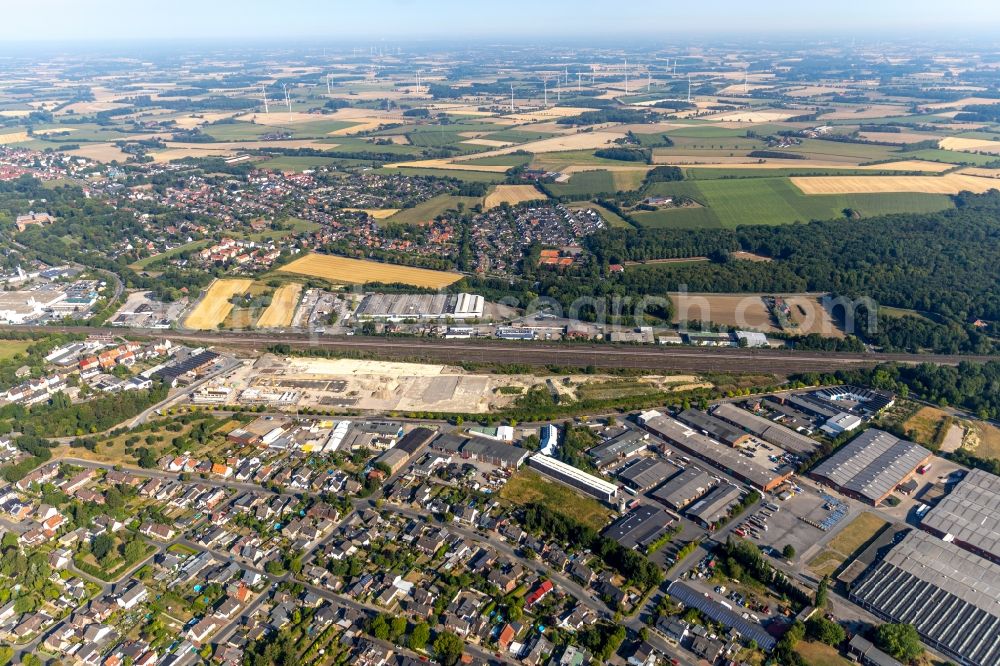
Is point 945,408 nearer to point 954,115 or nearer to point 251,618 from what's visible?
point 251,618

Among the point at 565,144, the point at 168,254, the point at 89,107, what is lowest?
the point at 168,254

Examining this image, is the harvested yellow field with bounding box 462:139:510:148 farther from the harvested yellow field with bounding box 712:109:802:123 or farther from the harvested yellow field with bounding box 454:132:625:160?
the harvested yellow field with bounding box 712:109:802:123

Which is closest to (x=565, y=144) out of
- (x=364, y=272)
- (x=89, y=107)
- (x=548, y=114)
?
(x=548, y=114)

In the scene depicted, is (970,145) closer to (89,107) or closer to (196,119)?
(196,119)

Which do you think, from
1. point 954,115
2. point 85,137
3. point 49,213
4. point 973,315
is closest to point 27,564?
point 973,315

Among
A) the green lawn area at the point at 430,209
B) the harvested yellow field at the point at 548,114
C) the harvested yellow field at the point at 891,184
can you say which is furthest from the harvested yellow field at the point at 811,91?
the green lawn area at the point at 430,209

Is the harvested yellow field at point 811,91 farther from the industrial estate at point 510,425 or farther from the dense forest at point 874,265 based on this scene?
the dense forest at point 874,265
